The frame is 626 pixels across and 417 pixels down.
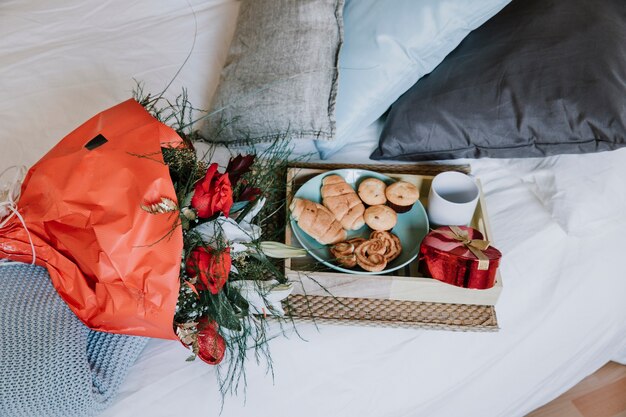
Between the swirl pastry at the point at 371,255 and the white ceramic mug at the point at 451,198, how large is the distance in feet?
0.42

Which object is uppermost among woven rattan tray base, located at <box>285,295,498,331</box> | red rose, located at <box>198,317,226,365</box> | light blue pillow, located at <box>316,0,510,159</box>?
light blue pillow, located at <box>316,0,510,159</box>

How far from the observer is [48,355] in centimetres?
68

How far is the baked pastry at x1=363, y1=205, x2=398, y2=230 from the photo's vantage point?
0.89 metres

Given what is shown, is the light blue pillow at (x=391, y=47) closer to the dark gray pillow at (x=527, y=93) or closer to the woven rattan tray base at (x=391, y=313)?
the dark gray pillow at (x=527, y=93)

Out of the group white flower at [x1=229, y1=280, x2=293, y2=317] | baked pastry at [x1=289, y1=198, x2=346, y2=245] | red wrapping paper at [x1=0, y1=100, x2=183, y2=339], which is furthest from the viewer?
baked pastry at [x1=289, y1=198, x2=346, y2=245]

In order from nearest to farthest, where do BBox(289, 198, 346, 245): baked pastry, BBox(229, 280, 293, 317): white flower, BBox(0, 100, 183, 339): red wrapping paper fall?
BBox(0, 100, 183, 339): red wrapping paper
BBox(229, 280, 293, 317): white flower
BBox(289, 198, 346, 245): baked pastry

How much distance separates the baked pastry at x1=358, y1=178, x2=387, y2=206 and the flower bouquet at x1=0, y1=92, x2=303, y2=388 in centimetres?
20

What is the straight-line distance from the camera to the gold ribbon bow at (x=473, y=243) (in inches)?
30.8

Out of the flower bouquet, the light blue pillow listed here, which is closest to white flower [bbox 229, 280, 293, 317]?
the flower bouquet

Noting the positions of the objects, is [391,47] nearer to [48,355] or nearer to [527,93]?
[527,93]

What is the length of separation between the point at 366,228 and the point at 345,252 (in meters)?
0.11

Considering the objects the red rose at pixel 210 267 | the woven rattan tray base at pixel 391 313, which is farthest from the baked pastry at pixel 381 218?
the red rose at pixel 210 267

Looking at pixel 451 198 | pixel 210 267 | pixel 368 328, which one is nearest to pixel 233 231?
pixel 210 267

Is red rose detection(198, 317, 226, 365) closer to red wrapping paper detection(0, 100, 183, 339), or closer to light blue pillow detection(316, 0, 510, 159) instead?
red wrapping paper detection(0, 100, 183, 339)
